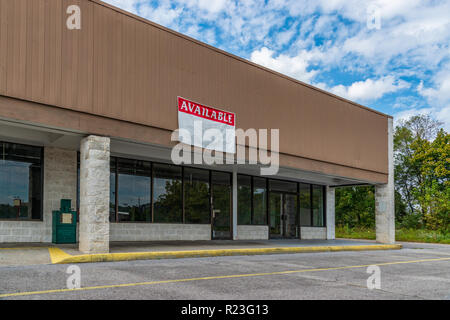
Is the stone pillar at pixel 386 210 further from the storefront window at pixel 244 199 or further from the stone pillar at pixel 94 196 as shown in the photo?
the stone pillar at pixel 94 196

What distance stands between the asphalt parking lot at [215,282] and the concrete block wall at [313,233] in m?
12.7

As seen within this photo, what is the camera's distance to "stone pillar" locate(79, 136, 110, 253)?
451 inches

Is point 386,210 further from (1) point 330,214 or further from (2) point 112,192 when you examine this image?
(2) point 112,192

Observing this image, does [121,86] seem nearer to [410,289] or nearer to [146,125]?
[146,125]

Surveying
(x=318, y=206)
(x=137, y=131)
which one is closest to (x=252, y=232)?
(x=318, y=206)

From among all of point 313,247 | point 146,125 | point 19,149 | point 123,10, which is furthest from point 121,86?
point 313,247

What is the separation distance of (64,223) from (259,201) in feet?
33.5

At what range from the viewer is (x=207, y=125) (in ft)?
48.2

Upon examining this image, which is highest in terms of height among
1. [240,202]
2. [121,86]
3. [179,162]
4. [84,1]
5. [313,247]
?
[84,1]

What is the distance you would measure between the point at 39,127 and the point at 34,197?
3603 millimetres

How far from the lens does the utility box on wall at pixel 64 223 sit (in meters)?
13.5

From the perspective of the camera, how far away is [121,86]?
12.5 meters
